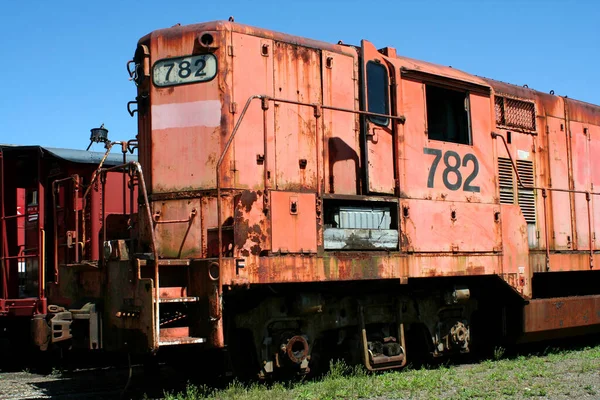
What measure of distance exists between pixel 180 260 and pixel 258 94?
6.98 feet

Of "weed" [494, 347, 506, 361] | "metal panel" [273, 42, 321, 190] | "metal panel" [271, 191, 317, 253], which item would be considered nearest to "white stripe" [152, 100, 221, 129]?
"metal panel" [273, 42, 321, 190]

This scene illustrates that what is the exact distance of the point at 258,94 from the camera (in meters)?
7.80

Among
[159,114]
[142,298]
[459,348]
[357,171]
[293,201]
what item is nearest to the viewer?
[142,298]

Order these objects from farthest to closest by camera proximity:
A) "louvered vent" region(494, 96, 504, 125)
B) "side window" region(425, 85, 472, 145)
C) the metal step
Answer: "louvered vent" region(494, 96, 504, 125) < "side window" region(425, 85, 472, 145) < the metal step

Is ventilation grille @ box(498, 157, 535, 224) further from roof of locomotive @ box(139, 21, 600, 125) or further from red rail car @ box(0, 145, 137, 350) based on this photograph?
red rail car @ box(0, 145, 137, 350)

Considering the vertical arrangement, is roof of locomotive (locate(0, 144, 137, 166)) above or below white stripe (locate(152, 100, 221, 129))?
above

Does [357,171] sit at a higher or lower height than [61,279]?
higher

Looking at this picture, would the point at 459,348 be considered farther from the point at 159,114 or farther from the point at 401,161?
the point at 159,114

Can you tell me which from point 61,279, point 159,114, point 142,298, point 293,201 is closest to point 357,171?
point 293,201

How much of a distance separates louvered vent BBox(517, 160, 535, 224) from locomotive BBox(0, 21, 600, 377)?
58cm

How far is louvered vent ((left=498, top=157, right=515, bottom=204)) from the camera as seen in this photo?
9695 mm

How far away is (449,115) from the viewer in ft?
30.1

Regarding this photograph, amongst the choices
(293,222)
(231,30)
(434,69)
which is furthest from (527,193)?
(231,30)

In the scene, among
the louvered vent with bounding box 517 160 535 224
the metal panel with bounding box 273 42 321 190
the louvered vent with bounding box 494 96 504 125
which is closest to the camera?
the metal panel with bounding box 273 42 321 190
